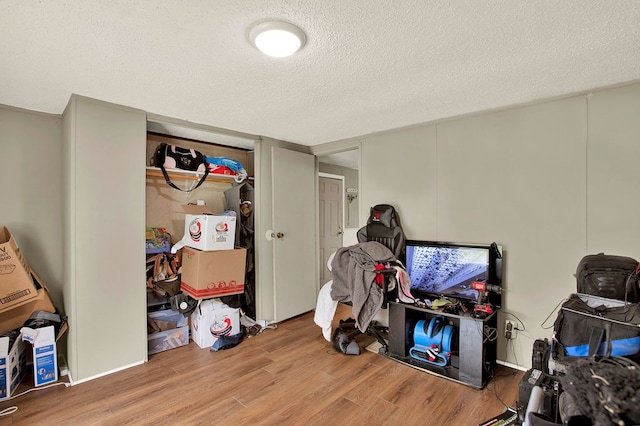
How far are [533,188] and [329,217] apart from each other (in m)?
3.16

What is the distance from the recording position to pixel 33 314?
7.88ft

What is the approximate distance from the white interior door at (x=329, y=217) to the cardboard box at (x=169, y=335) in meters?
2.44

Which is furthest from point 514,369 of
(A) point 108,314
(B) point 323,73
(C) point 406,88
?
(A) point 108,314

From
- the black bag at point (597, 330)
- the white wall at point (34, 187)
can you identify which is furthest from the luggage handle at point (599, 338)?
the white wall at point (34, 187)

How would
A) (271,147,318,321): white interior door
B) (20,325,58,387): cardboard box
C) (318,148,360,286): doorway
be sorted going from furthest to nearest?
(318,148,360,286): doorway → (271,147,318,321): white interior door → (20,325,58,387): cardboard box

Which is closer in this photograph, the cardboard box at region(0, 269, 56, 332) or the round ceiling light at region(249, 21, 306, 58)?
the round ceiling light at region(249, 21, 306, 58)

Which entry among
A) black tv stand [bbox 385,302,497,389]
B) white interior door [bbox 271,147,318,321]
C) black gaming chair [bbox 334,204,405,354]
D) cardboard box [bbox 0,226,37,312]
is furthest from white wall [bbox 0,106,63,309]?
black tv stand [bbox 385,302,497,389]

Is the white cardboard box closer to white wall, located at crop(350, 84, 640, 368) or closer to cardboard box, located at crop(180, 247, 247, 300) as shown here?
cardboard box, located at crop(180, 247, 247, 300)

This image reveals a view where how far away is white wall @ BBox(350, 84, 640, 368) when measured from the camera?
2.14m

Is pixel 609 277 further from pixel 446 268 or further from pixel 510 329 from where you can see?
pixel 446 268

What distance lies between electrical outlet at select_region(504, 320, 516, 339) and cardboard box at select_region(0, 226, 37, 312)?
3.91m

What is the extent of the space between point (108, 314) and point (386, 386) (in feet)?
7.69

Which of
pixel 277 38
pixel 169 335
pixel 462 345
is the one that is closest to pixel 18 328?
pixel 169 335

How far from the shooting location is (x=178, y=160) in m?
3.12
